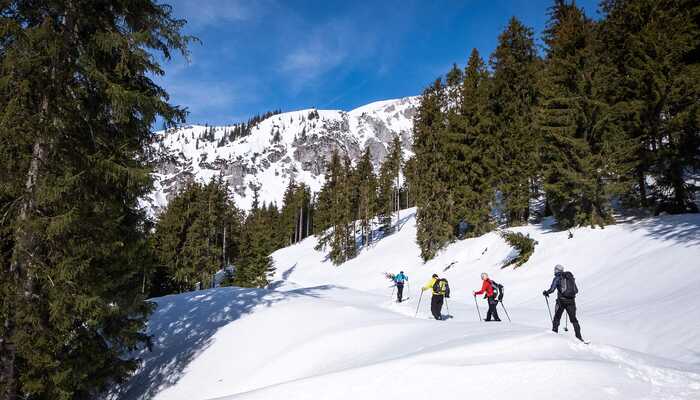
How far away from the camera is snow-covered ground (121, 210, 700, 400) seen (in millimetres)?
5855

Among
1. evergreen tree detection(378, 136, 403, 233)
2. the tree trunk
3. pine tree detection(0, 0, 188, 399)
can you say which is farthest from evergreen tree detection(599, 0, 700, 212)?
evergreen tree detection(378, 136, 403, 233)

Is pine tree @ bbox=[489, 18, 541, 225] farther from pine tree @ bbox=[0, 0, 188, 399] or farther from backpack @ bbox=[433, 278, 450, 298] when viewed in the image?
pine tree @ bbox=[0, 0, 188, 399]

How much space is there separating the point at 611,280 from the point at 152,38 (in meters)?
16.6

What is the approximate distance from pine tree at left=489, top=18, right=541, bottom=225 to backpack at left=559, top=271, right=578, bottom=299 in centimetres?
1526

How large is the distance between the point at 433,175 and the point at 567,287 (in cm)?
2216

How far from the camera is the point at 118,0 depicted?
8336mm

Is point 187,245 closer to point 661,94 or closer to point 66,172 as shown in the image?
point 66,172

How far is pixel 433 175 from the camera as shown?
101 feet

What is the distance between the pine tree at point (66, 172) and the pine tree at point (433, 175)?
2325 centimetres

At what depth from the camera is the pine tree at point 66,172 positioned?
7.12 metres

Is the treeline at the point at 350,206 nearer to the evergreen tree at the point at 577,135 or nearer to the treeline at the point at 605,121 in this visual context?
the treeline at the point at 605,121

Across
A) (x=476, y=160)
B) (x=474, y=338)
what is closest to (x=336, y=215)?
(x=476, y=160)

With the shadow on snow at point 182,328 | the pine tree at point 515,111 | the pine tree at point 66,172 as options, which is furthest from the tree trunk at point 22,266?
the pine tree at point 515,111

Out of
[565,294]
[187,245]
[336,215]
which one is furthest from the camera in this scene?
[336,215]
